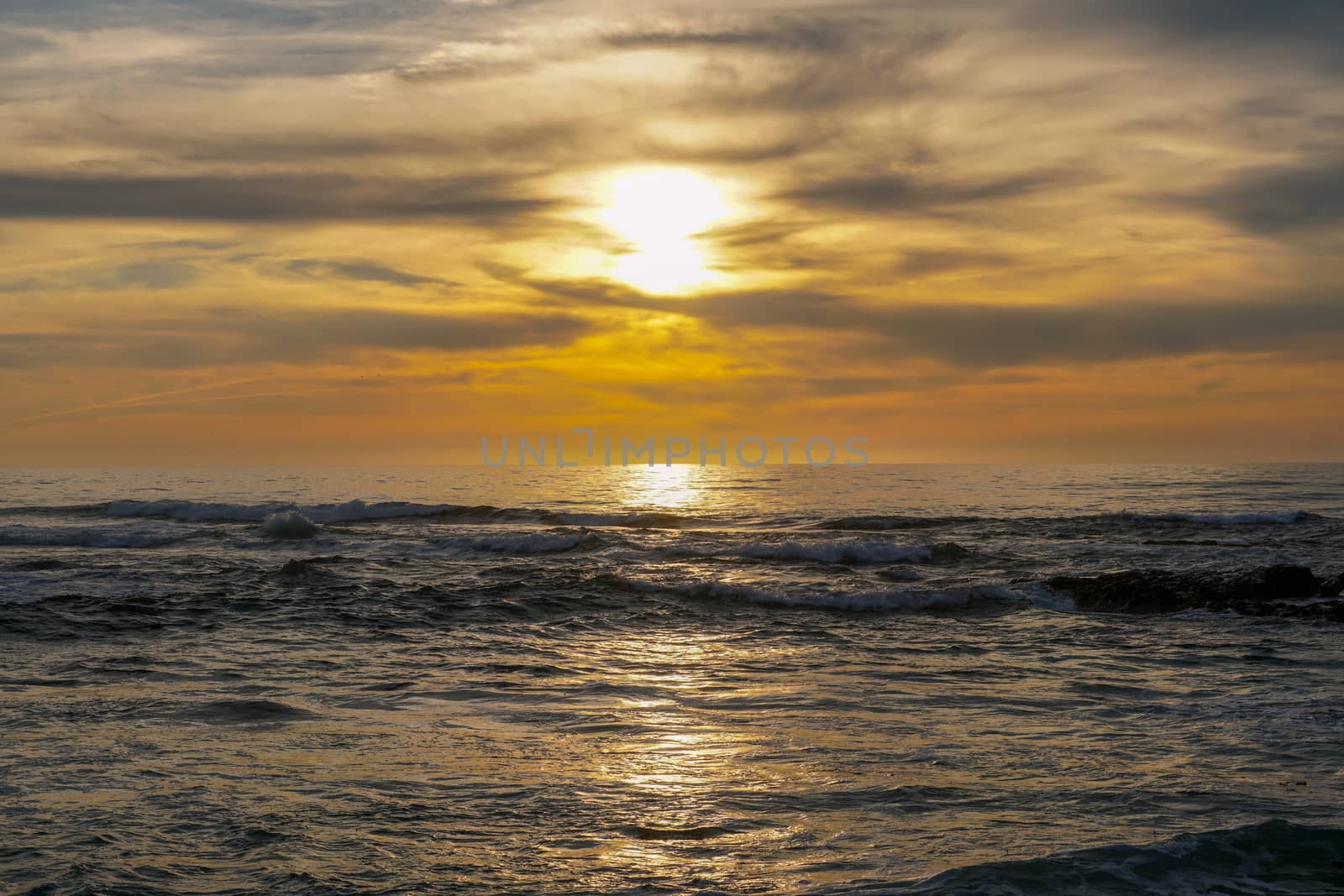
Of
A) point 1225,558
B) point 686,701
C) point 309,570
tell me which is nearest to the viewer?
point 686,701

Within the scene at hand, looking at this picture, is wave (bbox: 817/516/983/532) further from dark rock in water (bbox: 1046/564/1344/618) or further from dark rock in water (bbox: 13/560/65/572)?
dark rock in water (bbox: 13/560/65/572)

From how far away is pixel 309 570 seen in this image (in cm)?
2359

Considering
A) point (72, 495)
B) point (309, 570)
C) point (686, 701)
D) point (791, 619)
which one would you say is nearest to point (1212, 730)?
point (686, 701)

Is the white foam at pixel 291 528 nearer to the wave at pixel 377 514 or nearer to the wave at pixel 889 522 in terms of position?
the wave at pixel 377 514

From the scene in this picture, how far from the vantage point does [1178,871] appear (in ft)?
20.0

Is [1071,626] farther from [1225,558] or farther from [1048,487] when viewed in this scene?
[1048,487]

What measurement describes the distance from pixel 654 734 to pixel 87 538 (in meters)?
31.0

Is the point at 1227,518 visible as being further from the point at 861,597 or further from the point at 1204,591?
the point at 861,597

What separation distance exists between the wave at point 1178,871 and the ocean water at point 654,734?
25mm

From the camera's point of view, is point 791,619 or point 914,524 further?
point 914,524

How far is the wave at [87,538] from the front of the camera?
32406mm

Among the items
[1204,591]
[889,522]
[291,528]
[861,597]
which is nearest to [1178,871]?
[861,597]

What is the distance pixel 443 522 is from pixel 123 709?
102 ft

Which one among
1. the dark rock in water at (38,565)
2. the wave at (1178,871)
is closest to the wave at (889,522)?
the dark rock in water at (38,565)
